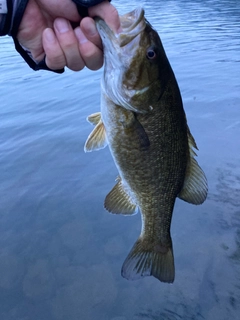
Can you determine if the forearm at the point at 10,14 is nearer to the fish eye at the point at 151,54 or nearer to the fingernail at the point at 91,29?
the fingernail at the point at 91,29

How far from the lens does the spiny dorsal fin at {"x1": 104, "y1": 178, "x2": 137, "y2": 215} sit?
2402 millimetres

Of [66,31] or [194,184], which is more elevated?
[66,31]

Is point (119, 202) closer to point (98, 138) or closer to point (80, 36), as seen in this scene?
point (98, 138)

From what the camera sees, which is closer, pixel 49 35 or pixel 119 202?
pixel 49 35

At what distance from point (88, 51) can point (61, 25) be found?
0.18 metres

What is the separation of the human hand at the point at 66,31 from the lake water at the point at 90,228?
246 centimetres

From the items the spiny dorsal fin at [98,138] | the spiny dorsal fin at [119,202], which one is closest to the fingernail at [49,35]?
the spiny dorsal fin at [98,138]

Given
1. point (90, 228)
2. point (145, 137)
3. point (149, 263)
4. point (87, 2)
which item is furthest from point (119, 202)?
point (90, 228)

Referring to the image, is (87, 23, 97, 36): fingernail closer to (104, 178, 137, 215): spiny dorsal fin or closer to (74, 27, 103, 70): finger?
(74, 27, 103, 70): finger

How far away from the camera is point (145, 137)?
6.83 feet

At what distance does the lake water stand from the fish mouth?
256cm

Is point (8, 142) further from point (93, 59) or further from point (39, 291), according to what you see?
point (93, 59)

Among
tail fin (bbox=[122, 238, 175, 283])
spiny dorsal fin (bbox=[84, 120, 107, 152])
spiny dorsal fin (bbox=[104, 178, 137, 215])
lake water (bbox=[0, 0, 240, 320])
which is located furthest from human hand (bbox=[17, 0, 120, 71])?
lake water (bbox=[0, 0, 240, 320])

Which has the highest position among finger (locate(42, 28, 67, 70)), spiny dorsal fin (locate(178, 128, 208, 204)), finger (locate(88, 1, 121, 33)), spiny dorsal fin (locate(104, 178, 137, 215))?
finger (locate(88, 1, 121, 33))
